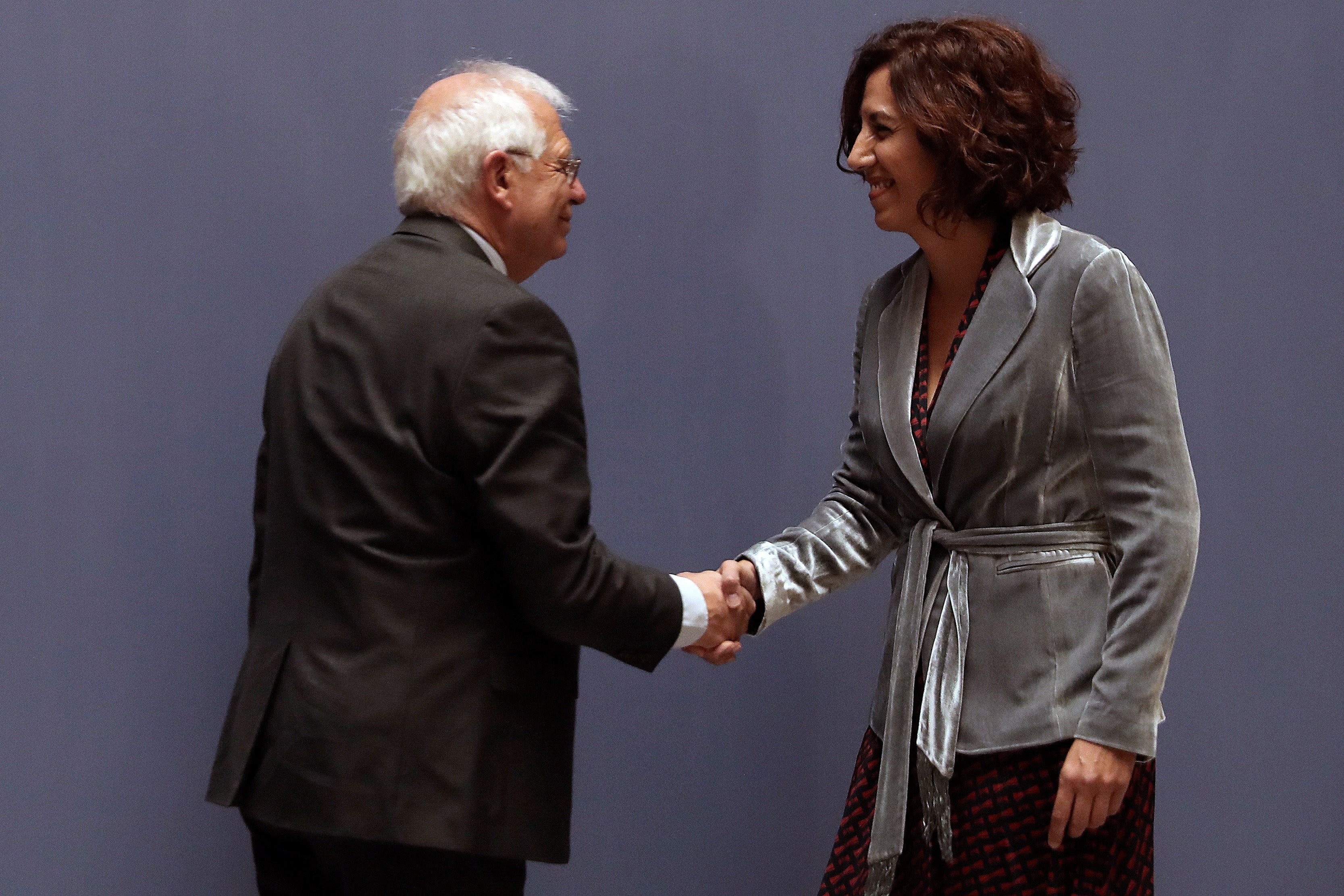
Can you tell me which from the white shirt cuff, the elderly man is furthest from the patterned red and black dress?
the elderly man

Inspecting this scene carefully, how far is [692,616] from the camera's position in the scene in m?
1.85

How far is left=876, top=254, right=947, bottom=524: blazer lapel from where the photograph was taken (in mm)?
1825

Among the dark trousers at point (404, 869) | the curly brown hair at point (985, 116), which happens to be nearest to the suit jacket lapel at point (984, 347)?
the curly brown hair at point (985, 116)

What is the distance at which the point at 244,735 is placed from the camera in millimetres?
1618

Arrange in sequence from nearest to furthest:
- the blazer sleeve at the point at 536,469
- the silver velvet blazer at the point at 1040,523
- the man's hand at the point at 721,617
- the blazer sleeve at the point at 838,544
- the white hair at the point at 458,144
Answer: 1. the blazer sleeve at the point at 536,469
2. the silver velvet blazer at the point at 1040,523
3. the white hair at the point at 458,144
4. the man's hand at the point at 721,617
5. the blazer sleeve at the point at 838,544

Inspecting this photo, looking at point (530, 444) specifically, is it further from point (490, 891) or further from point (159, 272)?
point (159, 272)

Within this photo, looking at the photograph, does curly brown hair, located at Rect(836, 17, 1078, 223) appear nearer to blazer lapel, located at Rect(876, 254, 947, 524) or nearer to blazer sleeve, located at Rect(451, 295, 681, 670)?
blazer lapel, located at Rect(876, 254, 947, 524)

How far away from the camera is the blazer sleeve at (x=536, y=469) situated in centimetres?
155

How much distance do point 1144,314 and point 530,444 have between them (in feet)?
2.62

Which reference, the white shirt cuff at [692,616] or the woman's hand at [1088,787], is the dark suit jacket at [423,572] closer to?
the white shirt cuff at [692,616]

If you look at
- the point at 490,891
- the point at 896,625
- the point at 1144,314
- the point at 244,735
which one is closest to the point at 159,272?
the point at 244,735

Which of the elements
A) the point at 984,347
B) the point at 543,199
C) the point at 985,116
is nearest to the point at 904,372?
the point at 984,347

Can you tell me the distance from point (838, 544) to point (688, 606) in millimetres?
354

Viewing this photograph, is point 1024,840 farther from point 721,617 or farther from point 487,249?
point 487,249
